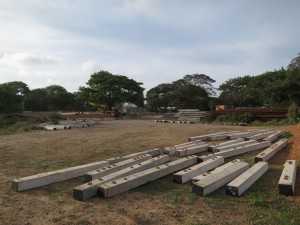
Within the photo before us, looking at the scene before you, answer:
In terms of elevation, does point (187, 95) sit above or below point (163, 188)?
above

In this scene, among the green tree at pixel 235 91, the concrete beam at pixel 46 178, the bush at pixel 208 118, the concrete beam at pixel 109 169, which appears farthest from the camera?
the green tree at pixel 235 91

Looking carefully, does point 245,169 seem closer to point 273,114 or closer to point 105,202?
point 105,202

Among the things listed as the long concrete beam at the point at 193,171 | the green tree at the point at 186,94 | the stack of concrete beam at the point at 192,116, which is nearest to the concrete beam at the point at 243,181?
the long concrete beam at the point at 193,171

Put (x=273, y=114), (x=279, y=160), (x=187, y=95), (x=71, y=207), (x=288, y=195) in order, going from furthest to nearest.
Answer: (x=187, y=95) → (x=273, y=114) → (x=279, y=160) → (x=288, y=195) → (x=71, y=207)

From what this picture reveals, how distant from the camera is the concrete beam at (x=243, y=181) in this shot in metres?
3.56

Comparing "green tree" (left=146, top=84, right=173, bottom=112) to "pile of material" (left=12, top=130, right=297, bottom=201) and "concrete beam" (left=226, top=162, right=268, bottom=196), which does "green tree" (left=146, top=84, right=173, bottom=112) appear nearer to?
"pile of material" (left=12, top=130, right=297, bottom=201)

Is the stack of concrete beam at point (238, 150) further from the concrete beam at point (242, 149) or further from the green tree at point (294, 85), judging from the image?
the green tree at point (294, 85)

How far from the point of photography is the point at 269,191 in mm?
3811

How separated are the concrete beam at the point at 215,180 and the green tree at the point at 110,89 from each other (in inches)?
1281

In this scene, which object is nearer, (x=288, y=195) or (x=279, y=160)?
(x=288, y=195)

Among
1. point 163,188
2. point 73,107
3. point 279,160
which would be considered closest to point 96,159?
point 163,188

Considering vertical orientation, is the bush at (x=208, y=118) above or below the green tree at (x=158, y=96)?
below

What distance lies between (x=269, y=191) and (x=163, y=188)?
1.39 meters

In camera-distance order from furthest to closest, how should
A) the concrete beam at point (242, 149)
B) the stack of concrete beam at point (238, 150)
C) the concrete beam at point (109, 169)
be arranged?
the concrete beam at point (242, 149) < the stack of concrete beam at point (238, 150) < the concrete beam at point (109, 169)
